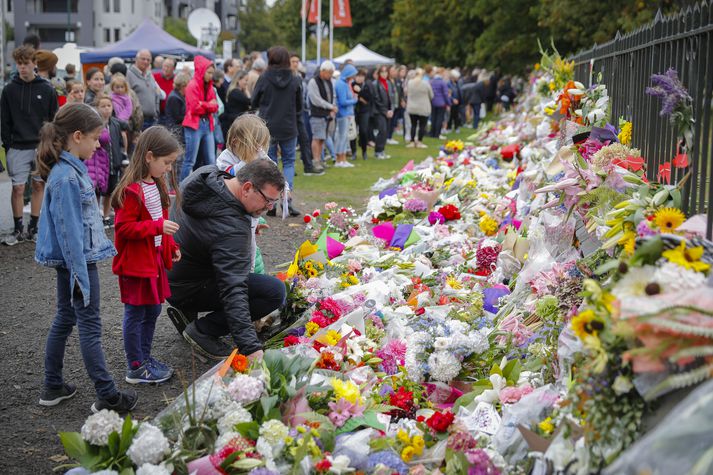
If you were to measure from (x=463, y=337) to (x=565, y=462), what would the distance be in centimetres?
157

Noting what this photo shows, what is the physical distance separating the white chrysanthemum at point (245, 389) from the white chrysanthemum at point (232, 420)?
Result: 0.10 m

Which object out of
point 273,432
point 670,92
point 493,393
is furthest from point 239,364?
point 670,92

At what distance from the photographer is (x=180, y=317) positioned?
5801 mm

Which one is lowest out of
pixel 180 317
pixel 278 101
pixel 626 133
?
pixel 180 317

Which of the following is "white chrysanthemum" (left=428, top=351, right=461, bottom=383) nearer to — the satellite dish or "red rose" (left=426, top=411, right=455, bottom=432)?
"red rose" (left=426, top=411, right=455, bottom=432)

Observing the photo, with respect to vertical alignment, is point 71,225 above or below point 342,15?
below

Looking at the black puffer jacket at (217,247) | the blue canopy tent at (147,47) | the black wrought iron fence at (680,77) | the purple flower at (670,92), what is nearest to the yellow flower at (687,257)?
the black wrought iron fence at (680,77)

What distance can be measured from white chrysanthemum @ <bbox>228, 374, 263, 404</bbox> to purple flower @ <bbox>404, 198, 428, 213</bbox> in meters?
5.48

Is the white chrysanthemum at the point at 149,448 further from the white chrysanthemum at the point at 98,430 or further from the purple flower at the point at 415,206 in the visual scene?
the purple flower at the point at 415,206

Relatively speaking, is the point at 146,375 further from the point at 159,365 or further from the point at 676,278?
the point at 676,278

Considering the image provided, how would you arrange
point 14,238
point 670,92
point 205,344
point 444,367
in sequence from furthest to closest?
point 14,238, point 205,344, point 444,367, point 670,92

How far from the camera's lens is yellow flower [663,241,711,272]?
2.72 metres

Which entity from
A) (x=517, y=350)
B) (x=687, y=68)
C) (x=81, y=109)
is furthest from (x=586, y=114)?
(x=81, y=109)

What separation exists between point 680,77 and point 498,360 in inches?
67.1
